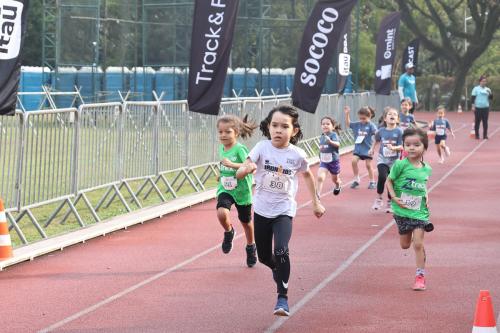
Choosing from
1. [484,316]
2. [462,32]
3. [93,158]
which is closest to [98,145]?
[93,158]

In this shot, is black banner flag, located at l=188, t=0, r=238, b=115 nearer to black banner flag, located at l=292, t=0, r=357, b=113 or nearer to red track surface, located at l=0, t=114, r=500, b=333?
red track surface, located at l=0, t=114, r=500, b=333

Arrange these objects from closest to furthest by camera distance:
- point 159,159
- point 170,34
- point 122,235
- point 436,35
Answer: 1. point 122,235
2. point 159,159
3. point 170,34
4. point 436,35

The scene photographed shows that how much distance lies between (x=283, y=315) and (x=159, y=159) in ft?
31.8

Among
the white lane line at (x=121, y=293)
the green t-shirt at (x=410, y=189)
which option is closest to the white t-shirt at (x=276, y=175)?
the white lane line at (x=121, y=293)

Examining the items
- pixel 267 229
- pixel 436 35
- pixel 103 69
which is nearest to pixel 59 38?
pixel 103 69

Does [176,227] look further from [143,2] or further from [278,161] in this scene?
[143,2]

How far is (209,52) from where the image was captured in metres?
17.2

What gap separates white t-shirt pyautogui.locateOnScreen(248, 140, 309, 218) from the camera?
9711 millimetres

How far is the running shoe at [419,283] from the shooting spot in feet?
35.6

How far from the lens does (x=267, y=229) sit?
32.2 ft

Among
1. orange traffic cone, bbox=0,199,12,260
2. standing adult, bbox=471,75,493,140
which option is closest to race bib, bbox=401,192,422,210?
orange traffic cone, bbox=0,199,12,260

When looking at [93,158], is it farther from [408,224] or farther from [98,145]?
[408,224]

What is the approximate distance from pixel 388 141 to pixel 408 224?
6433mm

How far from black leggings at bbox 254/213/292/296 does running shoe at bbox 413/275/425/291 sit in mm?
1567
